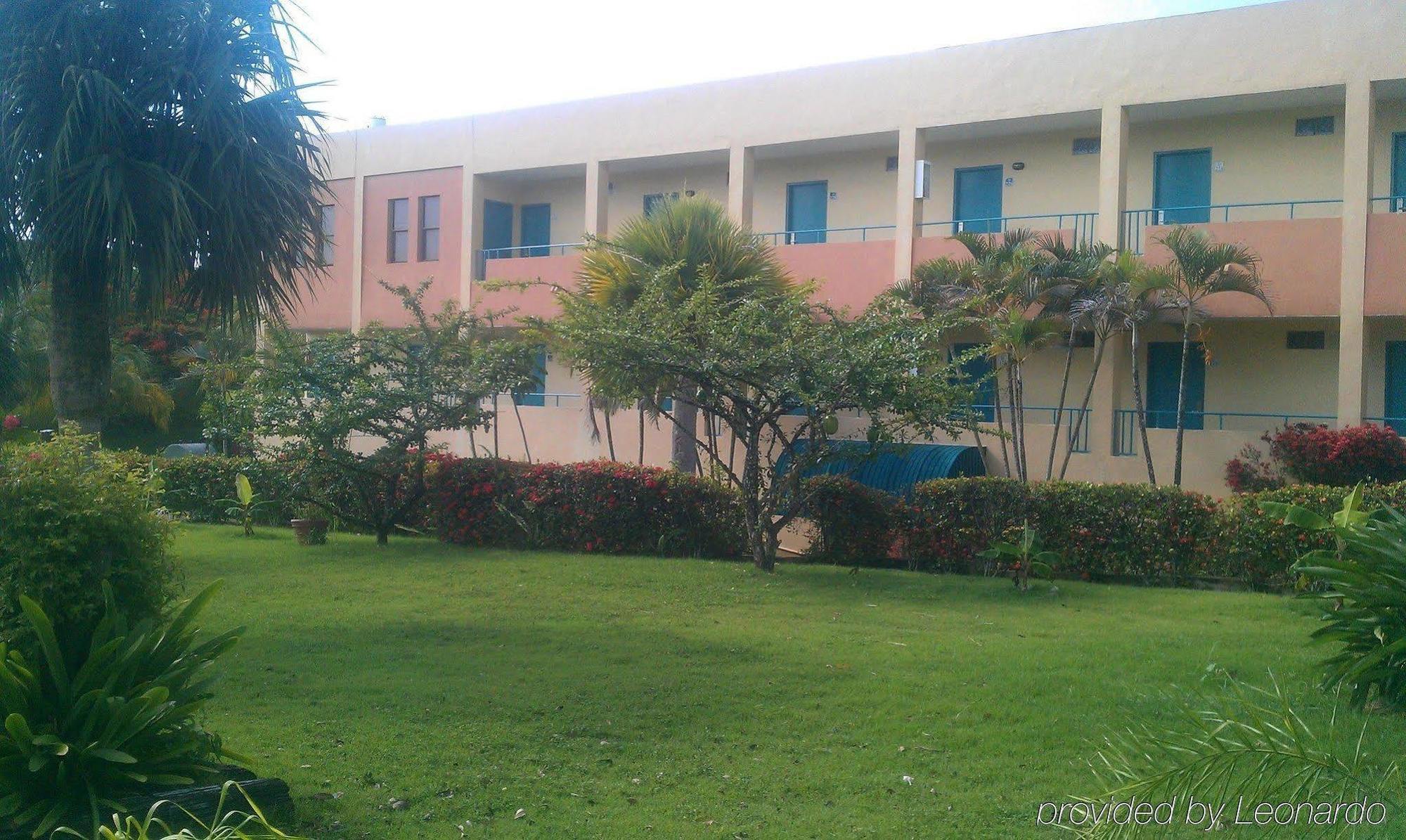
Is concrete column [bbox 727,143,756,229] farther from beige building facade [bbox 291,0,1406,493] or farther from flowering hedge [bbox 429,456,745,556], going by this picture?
flowering hedge [bbox 429,456,745,556]

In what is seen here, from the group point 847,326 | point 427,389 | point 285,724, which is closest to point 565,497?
point 427,389

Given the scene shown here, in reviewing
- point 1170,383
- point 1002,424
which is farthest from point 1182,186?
point 1002,424

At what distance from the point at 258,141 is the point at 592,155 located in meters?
14.0

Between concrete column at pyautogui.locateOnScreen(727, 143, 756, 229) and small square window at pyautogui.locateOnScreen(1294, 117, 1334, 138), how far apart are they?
8969 mm

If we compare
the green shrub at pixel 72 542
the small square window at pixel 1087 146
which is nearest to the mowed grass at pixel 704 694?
the green shrub at pixel 72 542

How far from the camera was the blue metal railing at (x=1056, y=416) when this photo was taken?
19.1m

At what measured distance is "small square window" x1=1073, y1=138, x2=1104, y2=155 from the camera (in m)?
20.2

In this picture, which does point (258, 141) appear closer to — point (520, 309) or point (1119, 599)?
point (1119, 599)

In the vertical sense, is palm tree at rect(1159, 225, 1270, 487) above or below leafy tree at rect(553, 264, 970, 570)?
above

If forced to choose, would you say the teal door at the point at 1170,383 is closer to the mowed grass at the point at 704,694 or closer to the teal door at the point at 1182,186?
the teal door at the point at 1182,186

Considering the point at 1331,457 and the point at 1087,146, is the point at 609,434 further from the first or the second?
the point at 1331,457

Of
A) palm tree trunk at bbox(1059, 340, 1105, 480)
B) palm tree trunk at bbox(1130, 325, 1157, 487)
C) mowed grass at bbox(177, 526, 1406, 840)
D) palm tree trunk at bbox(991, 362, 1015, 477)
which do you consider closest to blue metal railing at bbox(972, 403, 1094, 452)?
palm tree trunk at bbox(1059, 340, 1105, 480)

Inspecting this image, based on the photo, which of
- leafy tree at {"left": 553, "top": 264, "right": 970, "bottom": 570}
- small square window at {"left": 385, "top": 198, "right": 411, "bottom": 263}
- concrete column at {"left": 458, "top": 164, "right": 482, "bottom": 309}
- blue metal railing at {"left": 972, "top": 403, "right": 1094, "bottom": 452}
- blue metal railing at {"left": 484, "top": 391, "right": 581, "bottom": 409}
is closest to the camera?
leafy tree at {"left": 553, "top": 264, "right": 970, "bottom": 570}

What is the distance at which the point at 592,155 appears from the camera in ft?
79.0
